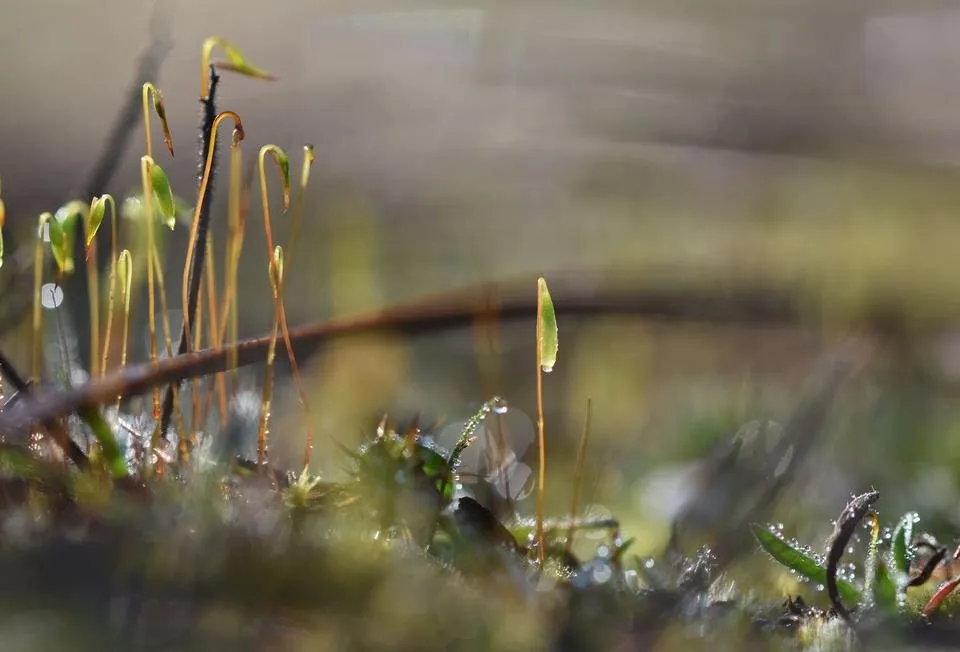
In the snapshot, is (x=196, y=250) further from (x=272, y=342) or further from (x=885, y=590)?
(x=885, y=590)

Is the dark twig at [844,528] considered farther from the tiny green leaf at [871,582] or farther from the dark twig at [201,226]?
the dark twig at [201,226]

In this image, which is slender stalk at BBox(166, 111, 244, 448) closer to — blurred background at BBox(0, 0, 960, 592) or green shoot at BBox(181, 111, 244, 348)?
green shoot at BBox(181, 111, 244, 348)

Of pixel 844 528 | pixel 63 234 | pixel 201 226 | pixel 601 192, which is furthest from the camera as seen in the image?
pixel 601 192

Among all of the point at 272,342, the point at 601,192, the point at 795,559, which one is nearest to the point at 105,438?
the point at 272,342

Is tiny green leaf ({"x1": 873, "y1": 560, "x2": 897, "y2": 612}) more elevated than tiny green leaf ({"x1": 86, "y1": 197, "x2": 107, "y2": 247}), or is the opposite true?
tiny green leaf ({"x1": 86, "y1": 197, "x2": 107, "y2": 247})

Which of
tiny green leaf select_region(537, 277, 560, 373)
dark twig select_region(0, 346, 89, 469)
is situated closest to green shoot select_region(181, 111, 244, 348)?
dark twig select_region(0, 346, 89, 469)

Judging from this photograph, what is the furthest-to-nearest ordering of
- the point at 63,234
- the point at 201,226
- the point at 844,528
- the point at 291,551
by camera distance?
the point at 201,226 < the point at 63,234 < the point at 844,528 < the point at 291,551

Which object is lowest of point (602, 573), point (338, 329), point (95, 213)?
point (602, 573)
